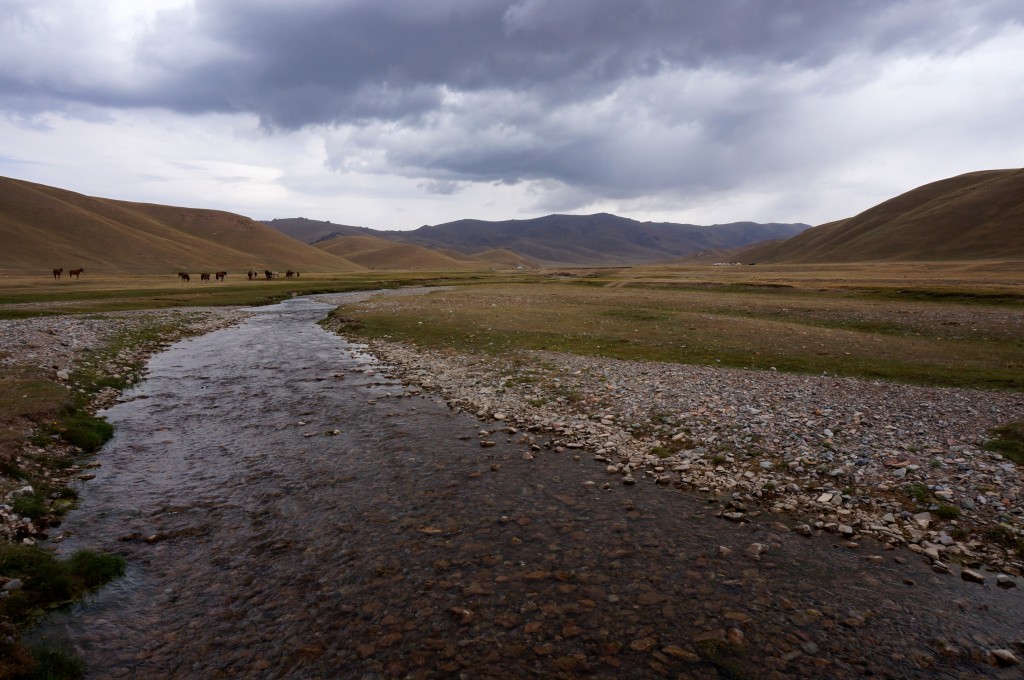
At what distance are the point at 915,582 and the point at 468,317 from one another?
37.2 metres

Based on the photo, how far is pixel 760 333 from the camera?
33656 millimetres

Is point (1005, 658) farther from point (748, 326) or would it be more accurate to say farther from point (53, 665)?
point (748, 326)

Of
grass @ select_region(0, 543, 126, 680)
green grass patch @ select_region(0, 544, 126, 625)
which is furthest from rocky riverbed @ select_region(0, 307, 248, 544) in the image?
grass @ select_region(0, 543, 126, 680)

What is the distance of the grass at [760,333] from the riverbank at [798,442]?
379 centimetres

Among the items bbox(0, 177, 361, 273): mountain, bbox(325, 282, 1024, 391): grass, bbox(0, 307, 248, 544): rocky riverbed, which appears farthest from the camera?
bbox(0, 177, 361, 273): mountain

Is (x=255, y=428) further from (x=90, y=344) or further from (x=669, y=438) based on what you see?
(x=90, y=344)

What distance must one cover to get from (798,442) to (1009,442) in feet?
18.2

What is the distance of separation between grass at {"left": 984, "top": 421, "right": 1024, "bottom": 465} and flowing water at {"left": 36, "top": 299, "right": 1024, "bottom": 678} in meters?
6.62

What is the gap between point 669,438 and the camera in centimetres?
1585

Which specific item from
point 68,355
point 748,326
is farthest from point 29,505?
point 748,326

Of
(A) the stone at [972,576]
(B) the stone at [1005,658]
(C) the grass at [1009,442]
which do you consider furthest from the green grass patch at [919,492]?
(B) the stone at [1005,658]

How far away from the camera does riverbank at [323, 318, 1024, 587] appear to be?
10922 mm

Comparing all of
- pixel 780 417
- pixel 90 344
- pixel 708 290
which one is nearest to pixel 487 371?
pixel 780 417

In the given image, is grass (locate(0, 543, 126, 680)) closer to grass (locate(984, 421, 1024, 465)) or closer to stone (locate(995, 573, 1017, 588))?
stone (locate(995, 573, 1017, 588))
